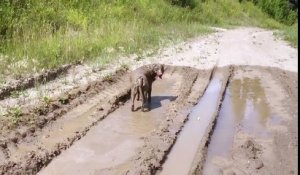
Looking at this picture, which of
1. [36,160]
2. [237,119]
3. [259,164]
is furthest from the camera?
[237,119]

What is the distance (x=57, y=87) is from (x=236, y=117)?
3905mm

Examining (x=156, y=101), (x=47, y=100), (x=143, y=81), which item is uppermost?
(x=143, y=81)

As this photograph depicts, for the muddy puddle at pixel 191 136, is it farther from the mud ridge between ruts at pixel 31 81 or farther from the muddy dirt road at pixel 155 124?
the mud ridge between ruts at pixel 31 81

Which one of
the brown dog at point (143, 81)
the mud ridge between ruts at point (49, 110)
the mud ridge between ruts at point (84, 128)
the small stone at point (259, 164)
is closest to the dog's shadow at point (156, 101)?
the brown dog at point (143, 81)

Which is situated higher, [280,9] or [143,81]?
[143,81]

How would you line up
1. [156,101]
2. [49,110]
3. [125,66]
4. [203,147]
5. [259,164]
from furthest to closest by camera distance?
[125,66], [156,101], [49,110], [203,147], [259,164]

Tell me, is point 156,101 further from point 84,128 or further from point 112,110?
point 84,128

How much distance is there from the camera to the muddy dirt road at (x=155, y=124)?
234 inches

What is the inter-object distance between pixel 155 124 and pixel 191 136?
85 cm

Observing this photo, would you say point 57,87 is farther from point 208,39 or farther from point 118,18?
point 208,39

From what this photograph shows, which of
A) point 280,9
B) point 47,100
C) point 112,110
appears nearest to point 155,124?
point 112,110

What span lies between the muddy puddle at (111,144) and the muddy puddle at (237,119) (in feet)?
3.69

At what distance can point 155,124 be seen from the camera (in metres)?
7.77

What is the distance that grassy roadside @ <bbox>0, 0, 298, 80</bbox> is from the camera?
10.9m
